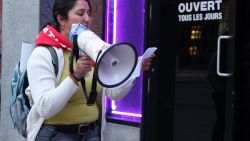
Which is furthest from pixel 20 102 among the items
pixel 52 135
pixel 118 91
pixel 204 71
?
pixel 204 71

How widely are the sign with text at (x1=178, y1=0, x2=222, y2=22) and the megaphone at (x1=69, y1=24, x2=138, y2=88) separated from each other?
1.93m

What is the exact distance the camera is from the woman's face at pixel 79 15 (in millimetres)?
2975

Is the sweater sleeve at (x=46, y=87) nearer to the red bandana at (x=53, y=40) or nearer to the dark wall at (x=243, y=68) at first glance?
the red bandana at (x=53, y=40)

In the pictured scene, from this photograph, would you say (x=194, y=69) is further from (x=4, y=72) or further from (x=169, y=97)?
(x=4, y=72)

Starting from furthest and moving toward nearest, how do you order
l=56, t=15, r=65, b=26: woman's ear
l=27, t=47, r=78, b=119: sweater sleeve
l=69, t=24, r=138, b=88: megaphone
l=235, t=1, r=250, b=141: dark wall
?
l=235, t=1, r=250, b=141: dark wall → l=56, t=15, r=65, b=26: woman's ear → l=27, t=47, r=78, b=119: sweater sleeve → l=69, t=24, r=138, b=88: megaphone

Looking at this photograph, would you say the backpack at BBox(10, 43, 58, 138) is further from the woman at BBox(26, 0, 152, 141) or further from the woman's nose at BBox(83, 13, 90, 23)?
the woman's nose at BBox(83, 13, 90, 23)

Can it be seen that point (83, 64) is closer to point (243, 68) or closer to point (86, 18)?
point (86, 18)

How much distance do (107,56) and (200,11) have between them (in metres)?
2.17

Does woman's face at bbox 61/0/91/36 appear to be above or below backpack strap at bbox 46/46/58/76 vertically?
above

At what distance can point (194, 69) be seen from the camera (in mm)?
4668

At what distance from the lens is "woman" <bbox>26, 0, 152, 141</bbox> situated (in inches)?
109

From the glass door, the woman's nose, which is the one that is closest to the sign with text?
the glass door

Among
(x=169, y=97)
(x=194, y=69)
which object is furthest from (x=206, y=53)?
(x=169, y=97)

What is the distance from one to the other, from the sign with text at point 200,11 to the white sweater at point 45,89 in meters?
1.75
